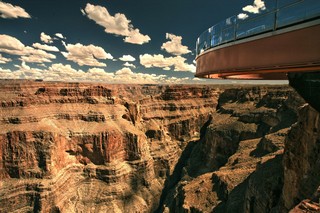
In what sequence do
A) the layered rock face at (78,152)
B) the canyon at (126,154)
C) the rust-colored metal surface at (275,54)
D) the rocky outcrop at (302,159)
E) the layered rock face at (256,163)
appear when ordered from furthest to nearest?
the layered rock face at (78,152) < the canyon at (126,154) < the layered rock face at (256,163) < the rocky outcrop at (302,159) < the rust-colored metal surface at (275,54)

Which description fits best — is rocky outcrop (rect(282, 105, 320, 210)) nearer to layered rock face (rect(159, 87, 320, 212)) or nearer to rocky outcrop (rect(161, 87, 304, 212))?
layered rock face (rect(159, 87, 320, 212))

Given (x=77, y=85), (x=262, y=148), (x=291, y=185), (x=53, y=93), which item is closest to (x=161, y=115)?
(x=77, y=85)

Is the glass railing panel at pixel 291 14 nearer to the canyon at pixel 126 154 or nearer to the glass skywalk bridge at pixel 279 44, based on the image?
the glass skywalk bridge at pixel 279 44

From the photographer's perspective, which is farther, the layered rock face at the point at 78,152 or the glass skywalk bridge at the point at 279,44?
the layered rock face at the point at 78,152

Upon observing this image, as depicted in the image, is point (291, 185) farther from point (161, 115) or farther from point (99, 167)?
point (161, 115)

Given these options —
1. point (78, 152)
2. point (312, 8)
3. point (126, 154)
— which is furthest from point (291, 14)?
point (126, 154)

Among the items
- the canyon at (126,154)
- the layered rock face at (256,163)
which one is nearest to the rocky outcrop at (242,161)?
the layered rock face at (256,163)

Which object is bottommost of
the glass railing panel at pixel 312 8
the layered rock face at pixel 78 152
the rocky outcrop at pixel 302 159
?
the layered rock face at pixel 78 152

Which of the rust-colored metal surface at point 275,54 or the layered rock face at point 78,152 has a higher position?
the rust-colored metal surface at point 275,54
